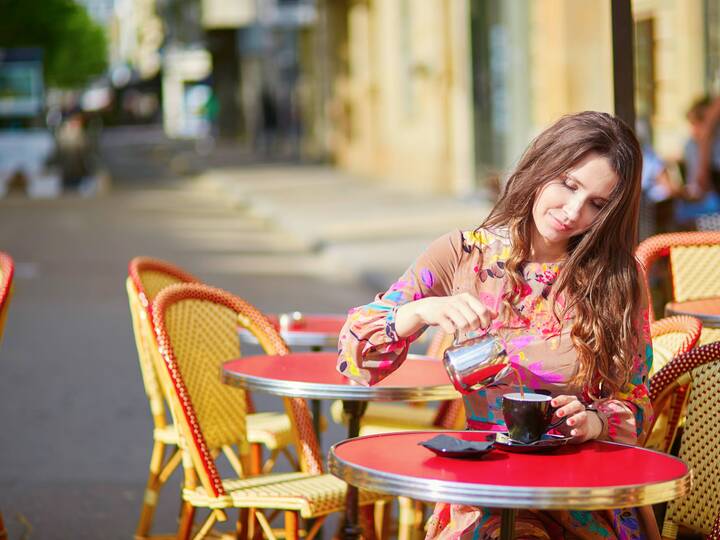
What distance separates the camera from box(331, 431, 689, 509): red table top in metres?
2.58

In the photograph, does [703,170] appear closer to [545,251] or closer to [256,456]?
[256,456]

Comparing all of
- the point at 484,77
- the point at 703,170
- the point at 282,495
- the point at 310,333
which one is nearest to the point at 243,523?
the point at 282,495

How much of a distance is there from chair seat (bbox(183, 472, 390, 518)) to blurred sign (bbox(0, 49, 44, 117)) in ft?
98.8

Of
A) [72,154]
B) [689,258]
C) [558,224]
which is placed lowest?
[72,154]

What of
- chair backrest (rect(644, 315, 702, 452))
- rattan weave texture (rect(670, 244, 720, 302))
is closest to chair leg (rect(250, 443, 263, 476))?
chair backrest (rect(644, 315, 702, 452))

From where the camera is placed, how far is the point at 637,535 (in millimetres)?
3039

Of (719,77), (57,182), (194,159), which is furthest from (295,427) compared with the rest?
(194,159)

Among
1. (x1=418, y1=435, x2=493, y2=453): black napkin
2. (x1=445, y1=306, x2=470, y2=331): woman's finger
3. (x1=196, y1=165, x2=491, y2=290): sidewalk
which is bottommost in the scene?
(x1=196, y1=165, x2=491, y2=290): sidewalk

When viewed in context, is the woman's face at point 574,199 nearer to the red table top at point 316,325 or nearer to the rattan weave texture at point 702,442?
the rattan weave texture at point 702,442

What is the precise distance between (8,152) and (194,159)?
34.2 ft

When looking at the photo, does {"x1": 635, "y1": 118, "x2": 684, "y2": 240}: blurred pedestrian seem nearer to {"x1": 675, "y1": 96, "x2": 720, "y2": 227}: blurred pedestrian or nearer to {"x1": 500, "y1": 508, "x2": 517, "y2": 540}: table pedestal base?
{"x1": 675, "y1": 96, "x2": 720, "y2": 227}: blurred pedestrian

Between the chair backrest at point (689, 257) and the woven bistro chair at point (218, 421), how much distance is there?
1551 millimetres

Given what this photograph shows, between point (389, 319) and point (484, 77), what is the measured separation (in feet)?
58.6

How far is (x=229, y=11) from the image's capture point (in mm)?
56062
